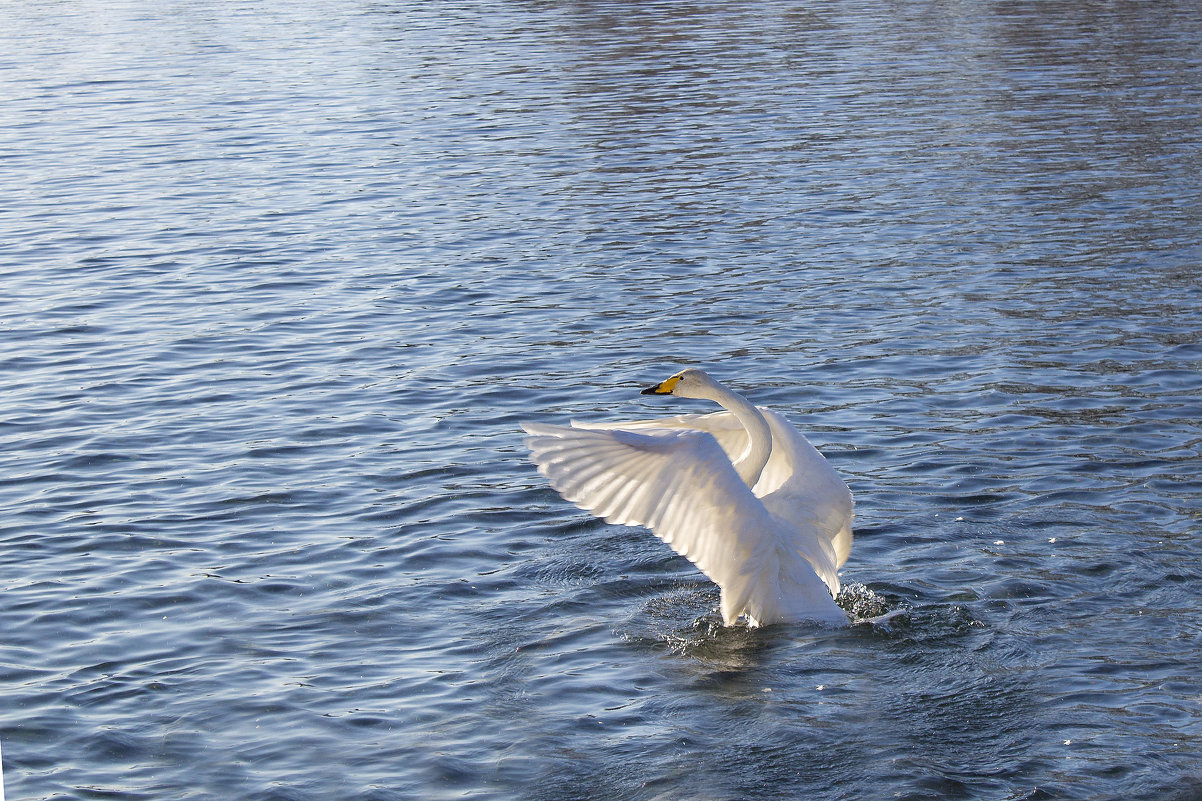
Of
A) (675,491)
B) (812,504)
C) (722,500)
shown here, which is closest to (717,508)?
(722,500)

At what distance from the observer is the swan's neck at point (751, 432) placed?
8.05 m

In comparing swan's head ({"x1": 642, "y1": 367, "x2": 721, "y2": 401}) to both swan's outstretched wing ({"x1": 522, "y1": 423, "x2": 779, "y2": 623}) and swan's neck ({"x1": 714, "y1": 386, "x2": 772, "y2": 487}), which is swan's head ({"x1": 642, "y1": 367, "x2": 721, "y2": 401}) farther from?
swan's outstretched wing ({"x1": 522, "y1": 423, "x2": 779, "y2": 623})

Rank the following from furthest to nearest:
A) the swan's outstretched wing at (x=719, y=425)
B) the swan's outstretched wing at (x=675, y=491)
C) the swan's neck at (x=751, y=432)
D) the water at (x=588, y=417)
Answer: the swan's outstretched wing at (x=719, y=425)
the swan's neck at (x=751, y=432)
the swan's outstretched wing at (x=675, y=491)
the water at (x=588, y=417)

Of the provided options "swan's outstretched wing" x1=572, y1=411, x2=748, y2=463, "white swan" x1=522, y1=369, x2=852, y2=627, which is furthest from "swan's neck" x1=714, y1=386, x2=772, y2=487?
"swan's outstretched wing" x1=572, y1=411, x2=748, y2=463

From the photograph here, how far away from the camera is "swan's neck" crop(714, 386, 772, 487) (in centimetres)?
805

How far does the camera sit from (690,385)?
822 cm

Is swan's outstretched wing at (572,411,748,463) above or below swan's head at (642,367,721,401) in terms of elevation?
below

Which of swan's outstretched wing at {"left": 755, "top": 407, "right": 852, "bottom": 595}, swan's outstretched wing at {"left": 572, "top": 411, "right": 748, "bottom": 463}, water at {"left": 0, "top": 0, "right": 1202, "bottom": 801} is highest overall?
swan's outstretched wing at {"left": 572, "top": 411, "right": 748, "bottom": 463}

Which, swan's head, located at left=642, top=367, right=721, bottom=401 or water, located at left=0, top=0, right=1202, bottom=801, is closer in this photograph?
water, located at left=0, top=0, right=1202, bottom=801

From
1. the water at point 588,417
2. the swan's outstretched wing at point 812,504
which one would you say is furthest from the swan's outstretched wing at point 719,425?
the water at point 588,417

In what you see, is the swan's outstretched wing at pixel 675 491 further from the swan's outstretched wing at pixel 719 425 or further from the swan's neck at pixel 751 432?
the swan's outstretched wing at pixel 719 425

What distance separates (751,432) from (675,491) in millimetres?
724

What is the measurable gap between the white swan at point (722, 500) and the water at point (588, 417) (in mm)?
305

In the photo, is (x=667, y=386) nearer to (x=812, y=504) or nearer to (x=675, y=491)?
(x=675, y=491)
